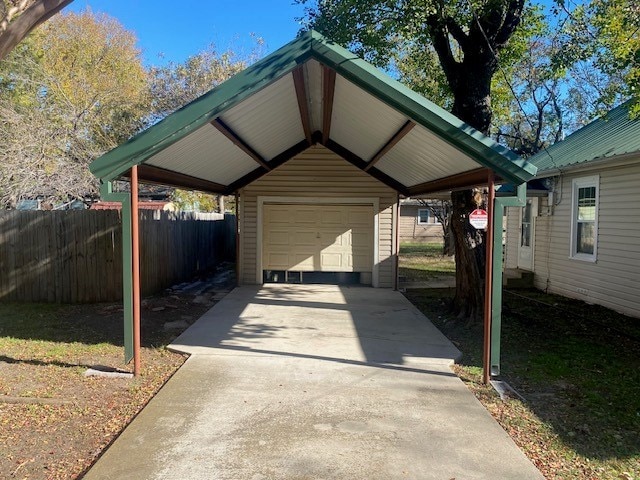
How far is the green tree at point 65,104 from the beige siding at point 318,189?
7201 millimetres

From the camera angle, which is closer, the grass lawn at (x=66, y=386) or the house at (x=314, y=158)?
the grass lawn at (x=66, y=386)

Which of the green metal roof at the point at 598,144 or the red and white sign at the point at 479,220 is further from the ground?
the green metal roof at the point at 598,144

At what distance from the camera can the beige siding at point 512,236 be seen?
47.2 ft

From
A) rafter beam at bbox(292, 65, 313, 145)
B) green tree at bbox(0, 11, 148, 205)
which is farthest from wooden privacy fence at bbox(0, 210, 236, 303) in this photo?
green tree at bbox(0, 11, 148, 205)

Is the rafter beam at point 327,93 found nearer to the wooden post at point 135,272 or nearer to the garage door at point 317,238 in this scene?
the wooden post at point 135,272

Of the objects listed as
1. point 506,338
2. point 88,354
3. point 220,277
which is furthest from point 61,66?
point 506,338

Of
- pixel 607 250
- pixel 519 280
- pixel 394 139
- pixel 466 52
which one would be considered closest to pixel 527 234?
pixel 519 280

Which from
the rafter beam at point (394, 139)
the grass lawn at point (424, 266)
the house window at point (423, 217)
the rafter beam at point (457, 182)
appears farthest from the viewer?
the house window at point (423, 217)

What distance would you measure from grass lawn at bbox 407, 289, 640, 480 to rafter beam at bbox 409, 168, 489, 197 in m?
2.28

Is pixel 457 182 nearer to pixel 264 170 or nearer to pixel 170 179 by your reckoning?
pixel 170 179

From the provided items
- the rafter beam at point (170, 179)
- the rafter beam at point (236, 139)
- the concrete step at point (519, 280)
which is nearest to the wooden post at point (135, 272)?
the rafter beam at point (170, 179)

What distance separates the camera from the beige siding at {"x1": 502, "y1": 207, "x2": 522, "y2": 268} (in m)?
14.4

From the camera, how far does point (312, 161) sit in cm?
1199

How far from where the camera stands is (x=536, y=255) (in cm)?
1307
